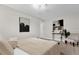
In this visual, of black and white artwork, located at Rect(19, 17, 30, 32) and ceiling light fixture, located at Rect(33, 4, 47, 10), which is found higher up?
ceiling light fixture, located at Rect(33, 4, 47, 10)

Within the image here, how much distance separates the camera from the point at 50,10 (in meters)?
1.66

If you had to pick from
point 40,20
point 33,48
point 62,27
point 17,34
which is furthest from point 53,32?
point 17,34

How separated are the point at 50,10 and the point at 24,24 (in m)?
0.45

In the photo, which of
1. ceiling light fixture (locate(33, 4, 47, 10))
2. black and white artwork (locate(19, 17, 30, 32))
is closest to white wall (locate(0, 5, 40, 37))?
black and white artwork (locate(19, 17, 30, 32))

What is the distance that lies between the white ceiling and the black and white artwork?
0.12m

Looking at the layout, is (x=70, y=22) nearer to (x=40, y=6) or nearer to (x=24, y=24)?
(x=40, y=6)

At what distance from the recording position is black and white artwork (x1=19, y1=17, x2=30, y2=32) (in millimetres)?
1690

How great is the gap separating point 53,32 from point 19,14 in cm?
59

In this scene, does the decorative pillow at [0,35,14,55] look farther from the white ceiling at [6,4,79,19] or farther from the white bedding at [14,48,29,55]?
the white ceiling at [6,4,79,19]

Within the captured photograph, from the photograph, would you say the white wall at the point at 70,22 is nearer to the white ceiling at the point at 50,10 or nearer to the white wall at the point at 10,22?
the white ceiling at the point at 50,10

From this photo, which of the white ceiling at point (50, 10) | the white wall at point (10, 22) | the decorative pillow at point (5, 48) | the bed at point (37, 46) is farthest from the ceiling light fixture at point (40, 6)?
the decorative pillow at point (5, 48)

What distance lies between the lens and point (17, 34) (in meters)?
1.67

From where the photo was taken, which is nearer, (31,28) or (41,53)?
(41,53)
